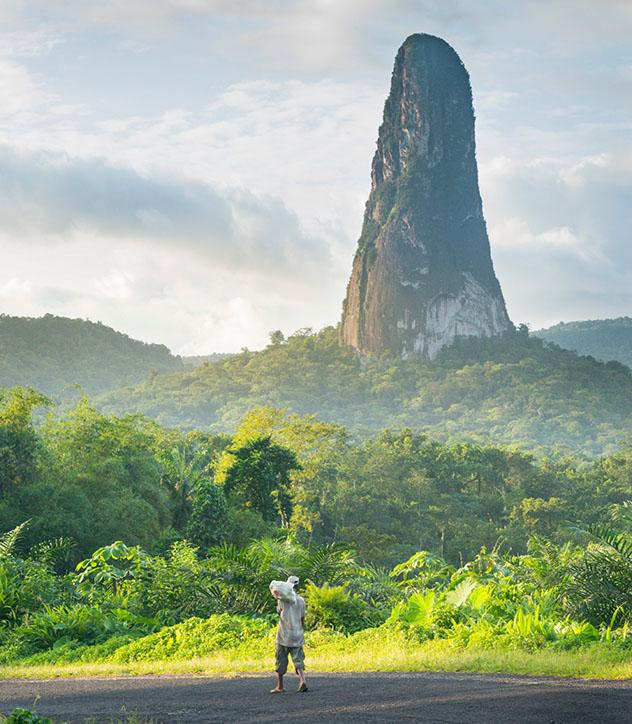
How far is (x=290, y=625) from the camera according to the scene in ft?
29.9

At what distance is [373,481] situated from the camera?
56.5 m

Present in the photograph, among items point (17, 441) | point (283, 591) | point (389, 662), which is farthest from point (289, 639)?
point (17, 441)

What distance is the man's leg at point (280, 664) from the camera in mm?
8969

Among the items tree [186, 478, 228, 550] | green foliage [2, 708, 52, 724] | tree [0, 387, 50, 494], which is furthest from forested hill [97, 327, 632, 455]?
green foliage [2, 708, 52, 724]

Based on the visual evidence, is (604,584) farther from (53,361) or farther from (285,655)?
(53,361)

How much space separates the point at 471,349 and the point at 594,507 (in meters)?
103

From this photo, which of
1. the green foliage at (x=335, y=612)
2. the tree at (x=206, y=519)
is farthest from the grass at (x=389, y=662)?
the tree at (x=206, y=519)

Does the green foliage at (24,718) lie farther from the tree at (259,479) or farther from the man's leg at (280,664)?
the tree at (259,479)

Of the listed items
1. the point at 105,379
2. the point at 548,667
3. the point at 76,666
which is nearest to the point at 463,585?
the point at 548,667

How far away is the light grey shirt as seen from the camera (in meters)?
9.09

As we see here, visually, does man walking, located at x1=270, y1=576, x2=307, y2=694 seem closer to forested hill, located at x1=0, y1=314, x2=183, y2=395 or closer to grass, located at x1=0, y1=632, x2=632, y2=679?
grass, located at x1=0, y1=632, x2=632, y2=679

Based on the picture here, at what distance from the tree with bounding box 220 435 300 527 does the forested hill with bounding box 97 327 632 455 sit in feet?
271

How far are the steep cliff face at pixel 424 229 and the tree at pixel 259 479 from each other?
122155 millimetres

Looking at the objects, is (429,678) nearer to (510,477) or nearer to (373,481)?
(373,481)
